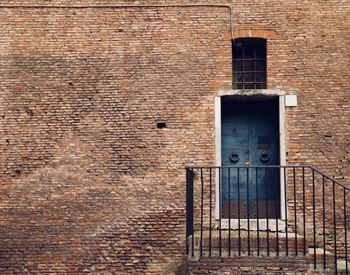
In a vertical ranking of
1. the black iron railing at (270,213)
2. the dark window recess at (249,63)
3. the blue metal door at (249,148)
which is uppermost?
the dark window recess at (249,63)

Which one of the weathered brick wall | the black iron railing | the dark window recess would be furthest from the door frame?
the dark window recess

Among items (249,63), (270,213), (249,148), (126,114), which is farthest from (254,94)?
(126,114)

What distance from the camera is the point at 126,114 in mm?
8672

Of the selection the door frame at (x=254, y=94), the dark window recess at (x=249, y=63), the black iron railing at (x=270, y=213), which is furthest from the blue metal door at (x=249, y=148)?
the dark window recess at (x=249, y=63)

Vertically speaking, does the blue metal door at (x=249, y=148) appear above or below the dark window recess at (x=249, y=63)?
below

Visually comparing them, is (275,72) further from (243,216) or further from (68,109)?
(68,109)

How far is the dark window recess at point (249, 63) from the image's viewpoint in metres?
8.91

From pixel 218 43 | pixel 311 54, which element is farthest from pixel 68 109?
pixel 311 54

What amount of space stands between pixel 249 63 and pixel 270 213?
2.69 metres

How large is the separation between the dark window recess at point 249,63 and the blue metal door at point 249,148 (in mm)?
356

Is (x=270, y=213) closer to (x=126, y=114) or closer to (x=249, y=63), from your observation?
(x=249, y=63)

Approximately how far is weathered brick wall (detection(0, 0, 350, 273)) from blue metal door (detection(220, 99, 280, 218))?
0.42 meters

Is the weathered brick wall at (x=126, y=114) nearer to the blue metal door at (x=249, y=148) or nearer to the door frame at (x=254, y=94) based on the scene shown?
the door frame at (x=254, y=94)

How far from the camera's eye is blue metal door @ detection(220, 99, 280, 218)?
8.67 m
